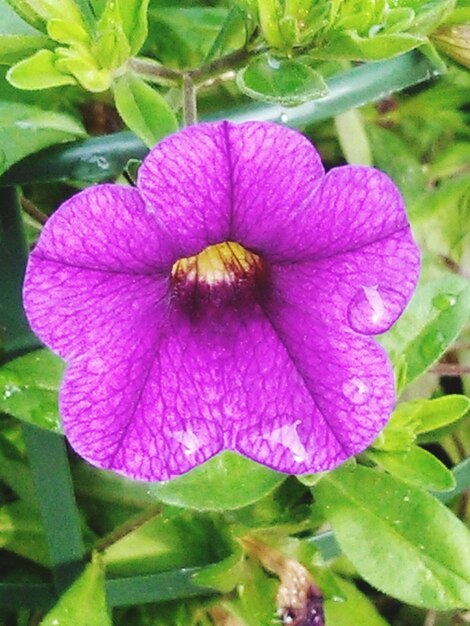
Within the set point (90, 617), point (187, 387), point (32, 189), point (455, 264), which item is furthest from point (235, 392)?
point (455, 264)

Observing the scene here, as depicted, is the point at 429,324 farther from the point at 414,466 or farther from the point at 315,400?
the point at 315,400

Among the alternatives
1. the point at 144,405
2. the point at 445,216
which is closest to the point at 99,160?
the point at 144,405

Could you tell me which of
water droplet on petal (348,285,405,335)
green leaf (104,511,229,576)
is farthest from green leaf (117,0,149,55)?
green leaf (104,511,229,576)

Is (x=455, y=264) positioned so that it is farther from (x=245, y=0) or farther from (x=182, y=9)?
(x=245, y=0)

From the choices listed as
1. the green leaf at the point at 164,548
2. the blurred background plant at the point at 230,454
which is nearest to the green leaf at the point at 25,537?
the blurred background plant at the point at 230,454

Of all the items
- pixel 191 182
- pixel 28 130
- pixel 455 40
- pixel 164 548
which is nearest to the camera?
pixel 191 182

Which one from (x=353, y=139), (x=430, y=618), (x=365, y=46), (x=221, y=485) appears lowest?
(x=430, y=618)
